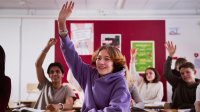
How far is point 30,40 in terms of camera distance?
682 cm

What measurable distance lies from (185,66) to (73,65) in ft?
6.14

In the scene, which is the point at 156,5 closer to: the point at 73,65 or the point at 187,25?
the point at 187,25

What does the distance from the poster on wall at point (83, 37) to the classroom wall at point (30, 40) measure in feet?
0.78

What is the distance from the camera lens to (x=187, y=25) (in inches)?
273

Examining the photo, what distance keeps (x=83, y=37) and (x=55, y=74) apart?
3842 mm

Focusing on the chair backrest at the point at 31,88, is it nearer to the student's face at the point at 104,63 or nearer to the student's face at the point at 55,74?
the student's face at the point at 55,74

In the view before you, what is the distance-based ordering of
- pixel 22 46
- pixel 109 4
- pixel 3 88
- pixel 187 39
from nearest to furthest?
1. pixel 3 88
2. pixel 109 4
3. pixel 22 46
4. pixel 187 39

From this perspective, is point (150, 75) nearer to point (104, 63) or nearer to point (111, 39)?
point (111, 39)

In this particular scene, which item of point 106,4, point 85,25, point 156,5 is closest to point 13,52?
point 85,25

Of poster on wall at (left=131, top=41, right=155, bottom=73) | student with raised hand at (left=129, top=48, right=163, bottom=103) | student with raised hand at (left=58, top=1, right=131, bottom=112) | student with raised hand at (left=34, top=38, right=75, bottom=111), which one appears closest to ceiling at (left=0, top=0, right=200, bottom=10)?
poster on wall at (left=131, top=41, right=155, bottom=73)

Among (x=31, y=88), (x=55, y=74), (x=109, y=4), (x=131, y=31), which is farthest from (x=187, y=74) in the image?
(x=31, y=88)

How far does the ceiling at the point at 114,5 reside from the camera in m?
6.28

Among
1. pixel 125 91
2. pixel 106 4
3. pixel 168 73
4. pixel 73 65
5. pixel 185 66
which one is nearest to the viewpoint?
pixel 125 91

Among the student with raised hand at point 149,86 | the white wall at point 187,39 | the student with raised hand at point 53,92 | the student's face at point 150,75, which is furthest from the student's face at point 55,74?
the white wall at point 187,39
